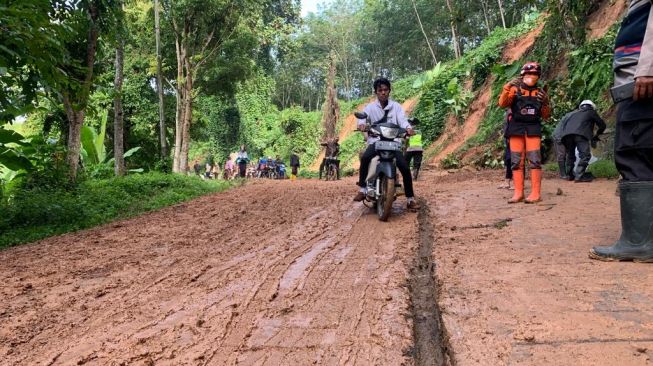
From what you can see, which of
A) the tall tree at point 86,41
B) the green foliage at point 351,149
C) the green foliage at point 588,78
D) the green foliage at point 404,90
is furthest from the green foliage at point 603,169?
the green foliage at point 404,90

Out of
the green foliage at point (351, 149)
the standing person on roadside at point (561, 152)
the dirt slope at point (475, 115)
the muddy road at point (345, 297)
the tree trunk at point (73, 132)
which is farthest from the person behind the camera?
the green foliage at point (351, 149)

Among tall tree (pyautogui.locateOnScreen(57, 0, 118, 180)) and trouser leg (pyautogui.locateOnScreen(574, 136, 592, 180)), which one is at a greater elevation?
tall tree (pyautogui.locateOnScreen(57, 0, 118, 180))

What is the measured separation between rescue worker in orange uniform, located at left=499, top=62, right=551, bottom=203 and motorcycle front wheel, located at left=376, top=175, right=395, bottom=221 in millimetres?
1769

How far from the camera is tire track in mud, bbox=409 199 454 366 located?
2430mm

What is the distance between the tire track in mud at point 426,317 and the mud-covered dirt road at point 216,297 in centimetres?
7

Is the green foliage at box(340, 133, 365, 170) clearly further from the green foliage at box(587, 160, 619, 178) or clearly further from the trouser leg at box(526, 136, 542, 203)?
the trouser leg at box(526, 136, 542, 203)

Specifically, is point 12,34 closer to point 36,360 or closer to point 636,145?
point 36,360

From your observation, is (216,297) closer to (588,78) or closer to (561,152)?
(561,152)

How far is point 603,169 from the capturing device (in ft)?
31.3

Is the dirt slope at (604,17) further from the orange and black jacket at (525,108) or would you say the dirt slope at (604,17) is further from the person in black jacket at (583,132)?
the orange and black jacket at (525,108)

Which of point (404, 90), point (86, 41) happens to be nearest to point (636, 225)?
point (86, 41)

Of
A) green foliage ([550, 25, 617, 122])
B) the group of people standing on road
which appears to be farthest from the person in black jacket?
the group of people standing on road

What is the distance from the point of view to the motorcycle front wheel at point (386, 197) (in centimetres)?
627

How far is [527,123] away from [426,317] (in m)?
4.59
